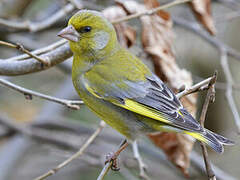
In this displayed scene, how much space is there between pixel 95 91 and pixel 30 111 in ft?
13.9

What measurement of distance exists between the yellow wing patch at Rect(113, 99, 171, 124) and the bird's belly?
3.4 inches

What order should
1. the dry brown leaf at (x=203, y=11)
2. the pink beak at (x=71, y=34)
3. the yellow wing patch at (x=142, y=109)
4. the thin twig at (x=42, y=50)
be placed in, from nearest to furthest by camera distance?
1. the thin twig at (x=42, y=50)
2. the pink beak at (x=71, y=34)
3. the yellow wing patch at (x=142, y=109)
4. the dry brown leaf at (x=203, y=11)

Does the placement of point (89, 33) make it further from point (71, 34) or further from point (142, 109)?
point (142, 109)

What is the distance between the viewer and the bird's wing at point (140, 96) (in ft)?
12.1

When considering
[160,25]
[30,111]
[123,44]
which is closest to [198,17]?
[160,25]

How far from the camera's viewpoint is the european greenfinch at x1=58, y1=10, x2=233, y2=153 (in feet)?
12.0

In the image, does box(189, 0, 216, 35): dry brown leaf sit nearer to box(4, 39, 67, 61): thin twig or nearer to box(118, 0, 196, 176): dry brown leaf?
box(118, 0, 196, 176): dry brown leaf

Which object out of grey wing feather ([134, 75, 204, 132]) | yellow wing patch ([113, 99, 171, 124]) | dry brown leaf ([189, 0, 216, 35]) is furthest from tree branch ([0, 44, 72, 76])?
dry brown leaf ([189, 0, 216, 35])

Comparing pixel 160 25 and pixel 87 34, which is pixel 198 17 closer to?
pixel 160 25

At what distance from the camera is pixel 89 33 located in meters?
3.74

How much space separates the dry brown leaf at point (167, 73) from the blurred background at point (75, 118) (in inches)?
8.7

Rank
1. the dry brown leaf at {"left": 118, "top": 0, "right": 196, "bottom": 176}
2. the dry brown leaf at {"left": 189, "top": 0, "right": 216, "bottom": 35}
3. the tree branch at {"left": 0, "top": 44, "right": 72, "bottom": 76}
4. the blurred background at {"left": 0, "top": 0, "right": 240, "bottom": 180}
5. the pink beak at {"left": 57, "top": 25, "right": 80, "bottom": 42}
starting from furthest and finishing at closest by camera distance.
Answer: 1. the blurred background at {"left": 0, "top": 0, "right": 240, "bottom": 180}
2. the dry brown leaf at {"left": 189, "top": 0, "right": 216, "bottom": 35}
3. the dry brown leaf at {"left": 118, "top": 0, "right": 196, "bottom": 176}
4. the pink beak at {"left": 57, "top": 25, "right": 80, "bottom": 42}
5. the tree branch at {"left": 0, "top": 44, "right": 72, "bottom": 76}

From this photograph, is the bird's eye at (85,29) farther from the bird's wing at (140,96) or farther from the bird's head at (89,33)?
the bird's wing at (140,96)

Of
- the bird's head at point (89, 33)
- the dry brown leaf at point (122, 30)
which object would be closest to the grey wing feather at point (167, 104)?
the bird's head at point (89, 33)
